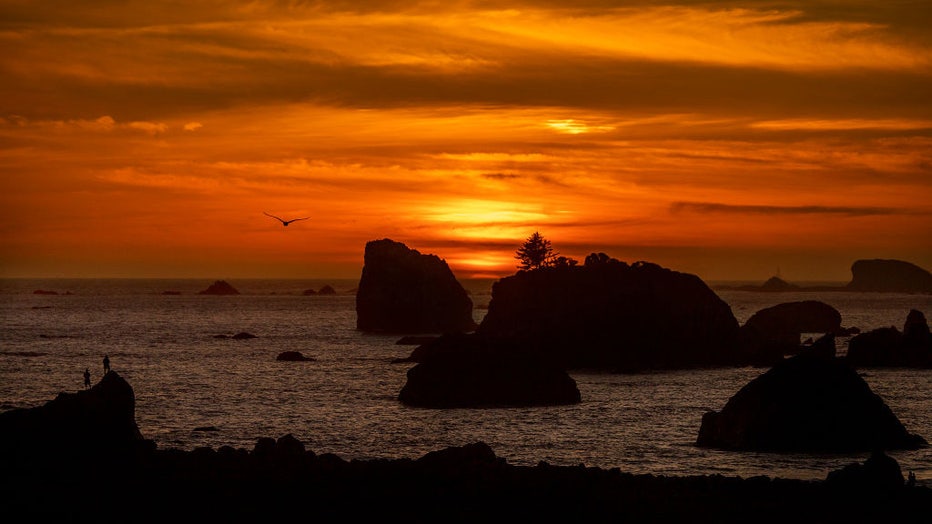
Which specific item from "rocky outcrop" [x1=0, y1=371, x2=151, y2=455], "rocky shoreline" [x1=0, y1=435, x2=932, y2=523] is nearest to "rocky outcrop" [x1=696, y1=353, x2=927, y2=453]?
"rocky shoreline" [x1=0, y1=435, x2=932, y2=523]

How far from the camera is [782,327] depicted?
17675 cm

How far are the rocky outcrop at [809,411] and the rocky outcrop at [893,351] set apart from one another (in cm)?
6292

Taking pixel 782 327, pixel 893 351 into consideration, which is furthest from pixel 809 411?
pixel 782 327

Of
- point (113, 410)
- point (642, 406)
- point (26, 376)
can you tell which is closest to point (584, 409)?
point (642, 406)

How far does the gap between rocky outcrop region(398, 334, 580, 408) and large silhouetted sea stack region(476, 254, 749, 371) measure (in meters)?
39.0

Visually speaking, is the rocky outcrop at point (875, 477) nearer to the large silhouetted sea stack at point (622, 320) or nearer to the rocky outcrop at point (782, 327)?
the large silhouetted sea stack at point (622, 320)

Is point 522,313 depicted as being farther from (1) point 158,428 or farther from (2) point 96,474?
(2) point 96,474

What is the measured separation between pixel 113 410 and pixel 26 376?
68.7m

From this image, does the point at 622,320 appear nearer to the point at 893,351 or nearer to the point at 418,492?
the point at 893,351

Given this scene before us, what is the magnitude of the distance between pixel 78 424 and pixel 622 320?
280ft

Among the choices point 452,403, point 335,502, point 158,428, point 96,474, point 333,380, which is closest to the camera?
point 335,502

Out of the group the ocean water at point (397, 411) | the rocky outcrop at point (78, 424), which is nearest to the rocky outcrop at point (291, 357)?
the ocean water at point (397, 411)

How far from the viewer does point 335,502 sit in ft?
135

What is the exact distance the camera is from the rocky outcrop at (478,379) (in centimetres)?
8338
